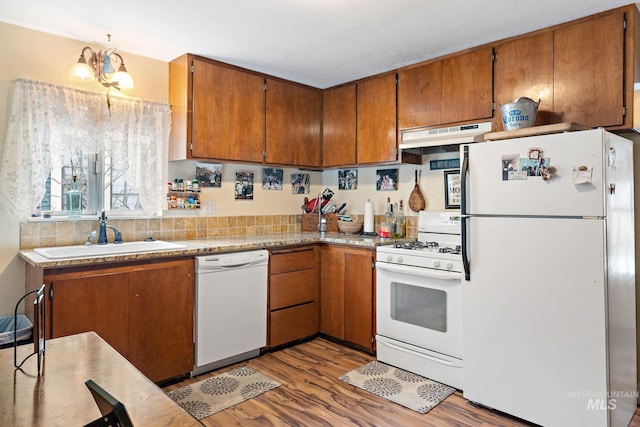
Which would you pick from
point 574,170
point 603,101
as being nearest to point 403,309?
point 574,170

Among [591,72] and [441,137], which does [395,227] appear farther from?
[591,72]

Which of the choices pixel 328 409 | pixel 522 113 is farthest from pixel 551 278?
pixel 328 409

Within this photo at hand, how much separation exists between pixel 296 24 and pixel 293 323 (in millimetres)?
2294

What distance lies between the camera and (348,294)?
339 cm

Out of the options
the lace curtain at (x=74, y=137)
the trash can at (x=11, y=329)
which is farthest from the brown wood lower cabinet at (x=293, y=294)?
the trash can at (x=11, y=329)

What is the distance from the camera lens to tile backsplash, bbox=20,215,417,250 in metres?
2.73

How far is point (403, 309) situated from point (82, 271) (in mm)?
2103

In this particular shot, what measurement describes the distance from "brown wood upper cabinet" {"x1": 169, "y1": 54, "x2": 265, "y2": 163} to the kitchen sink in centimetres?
70

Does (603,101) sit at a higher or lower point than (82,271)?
higher

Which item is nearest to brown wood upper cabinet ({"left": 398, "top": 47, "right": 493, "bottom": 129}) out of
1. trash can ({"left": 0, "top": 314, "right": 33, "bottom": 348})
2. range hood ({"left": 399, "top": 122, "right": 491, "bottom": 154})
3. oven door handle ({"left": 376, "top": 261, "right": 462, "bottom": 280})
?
range hood ({"left": 399, "top": 122, "right": 491, "bottom": 154})

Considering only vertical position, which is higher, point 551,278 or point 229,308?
point 551,278

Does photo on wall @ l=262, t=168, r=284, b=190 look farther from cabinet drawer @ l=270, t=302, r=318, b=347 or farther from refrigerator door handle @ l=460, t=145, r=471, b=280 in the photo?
refrigerator door handle @ l=460, t=145, r=471, b=280

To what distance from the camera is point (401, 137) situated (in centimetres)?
336

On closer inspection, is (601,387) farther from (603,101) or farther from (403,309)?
(603,101)
